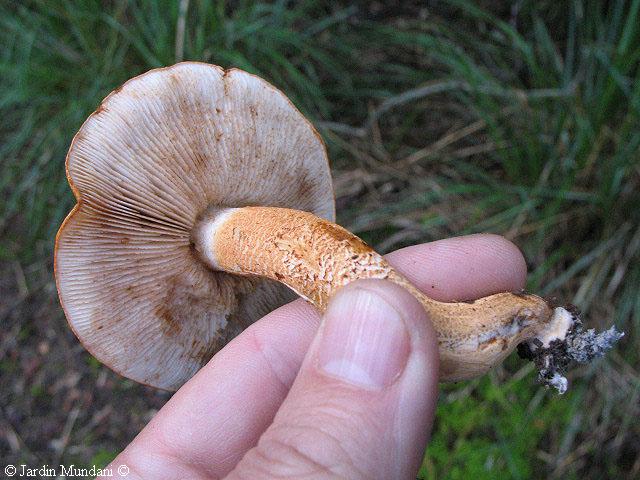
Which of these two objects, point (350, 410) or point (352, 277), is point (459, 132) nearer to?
point (352, 277)

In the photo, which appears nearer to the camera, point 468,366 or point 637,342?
point 468,366

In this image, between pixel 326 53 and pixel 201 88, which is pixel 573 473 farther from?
pixel 326 53

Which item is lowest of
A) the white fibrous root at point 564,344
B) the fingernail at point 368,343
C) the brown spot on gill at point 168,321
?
the brown spot on gill at point 168,321

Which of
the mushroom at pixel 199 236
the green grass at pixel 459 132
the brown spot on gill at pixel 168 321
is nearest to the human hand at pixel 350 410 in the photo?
the mushroom at pixel 199 236

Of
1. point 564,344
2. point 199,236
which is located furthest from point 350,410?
point 199,236

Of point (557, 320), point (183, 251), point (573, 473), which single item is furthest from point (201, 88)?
point (573, 473)

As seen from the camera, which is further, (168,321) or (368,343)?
(168,321)

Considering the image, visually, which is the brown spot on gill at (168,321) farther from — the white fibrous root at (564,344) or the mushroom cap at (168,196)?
the white fibrous root at (564,344)
